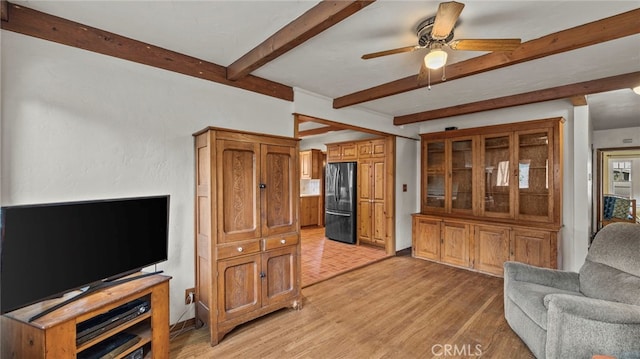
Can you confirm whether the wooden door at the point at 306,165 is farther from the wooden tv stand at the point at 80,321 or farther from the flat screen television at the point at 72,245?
the wooden tv stand at the point at 80,321

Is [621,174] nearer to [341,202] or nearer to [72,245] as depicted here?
[341,202]

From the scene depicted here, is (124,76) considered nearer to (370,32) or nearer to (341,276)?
(370,32)

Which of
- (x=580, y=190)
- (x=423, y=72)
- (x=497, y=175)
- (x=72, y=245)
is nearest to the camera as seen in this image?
(x=72, y=245)

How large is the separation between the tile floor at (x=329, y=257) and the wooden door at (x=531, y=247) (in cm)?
188

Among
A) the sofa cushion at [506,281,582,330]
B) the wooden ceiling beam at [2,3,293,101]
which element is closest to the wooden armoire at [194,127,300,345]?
the wooden ceiling beam at [2,3,293,101]

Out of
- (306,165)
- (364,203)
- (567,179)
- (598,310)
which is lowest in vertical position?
(598,310)

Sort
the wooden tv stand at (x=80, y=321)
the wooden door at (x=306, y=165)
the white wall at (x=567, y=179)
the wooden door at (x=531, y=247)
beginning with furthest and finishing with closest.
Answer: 1. the wooden door at (x=306, y=165)
2. the white wall at (x=567, y=179)
3. the wooden door at (x=531, y=247)
4. the wooden tv stand at (x=80, y=321)

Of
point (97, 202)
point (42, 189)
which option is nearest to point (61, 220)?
point (97, 202)

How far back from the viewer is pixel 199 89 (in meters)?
2.51

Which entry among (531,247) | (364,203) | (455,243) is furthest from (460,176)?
(364,203)

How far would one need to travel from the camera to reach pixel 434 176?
4734 mm

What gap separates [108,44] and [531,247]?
16.2 ft

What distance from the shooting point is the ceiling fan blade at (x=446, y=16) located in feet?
4.65

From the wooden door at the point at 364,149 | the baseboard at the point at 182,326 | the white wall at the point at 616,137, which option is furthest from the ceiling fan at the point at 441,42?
the white wall at the point at 616,137
